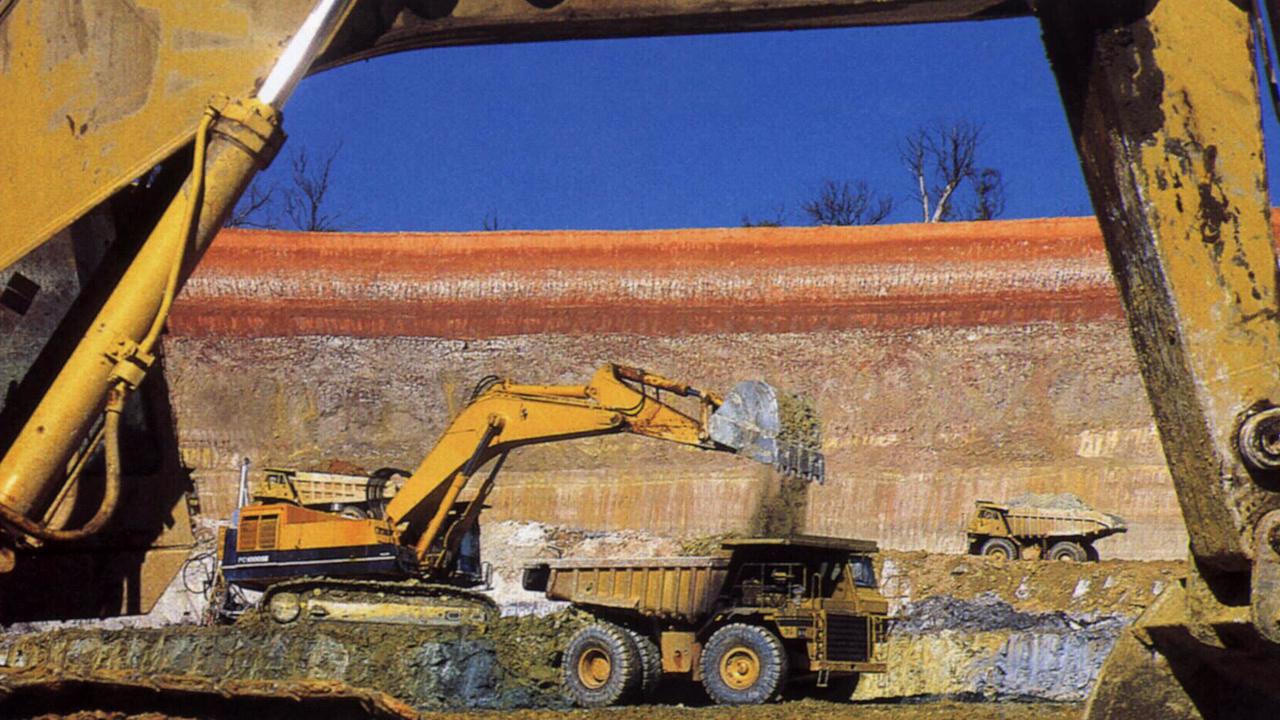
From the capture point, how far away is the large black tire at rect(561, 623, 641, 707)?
524 inches

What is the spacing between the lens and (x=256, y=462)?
25.1 m

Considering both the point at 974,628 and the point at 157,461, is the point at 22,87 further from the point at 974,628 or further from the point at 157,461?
the point at 974,628

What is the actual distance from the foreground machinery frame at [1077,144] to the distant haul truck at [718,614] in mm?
10135

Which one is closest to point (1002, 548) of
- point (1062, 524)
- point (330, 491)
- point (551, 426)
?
point (1062, 524)

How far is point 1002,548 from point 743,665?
10359mm

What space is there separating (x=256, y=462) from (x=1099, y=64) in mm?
23619

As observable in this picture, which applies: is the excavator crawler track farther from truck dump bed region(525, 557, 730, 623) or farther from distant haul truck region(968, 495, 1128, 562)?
distant haul truck region(968, 495, 1128, 562)

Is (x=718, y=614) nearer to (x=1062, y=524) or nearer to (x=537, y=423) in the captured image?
(x=537, y=423)

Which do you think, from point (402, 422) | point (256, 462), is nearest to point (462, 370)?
point (402, 422)

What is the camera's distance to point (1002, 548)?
2239 centimetres

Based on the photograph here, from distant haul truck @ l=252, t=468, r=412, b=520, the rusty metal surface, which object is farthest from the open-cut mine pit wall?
the rusty metal surface

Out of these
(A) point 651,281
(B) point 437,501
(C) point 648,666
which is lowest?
(C) point 648,666

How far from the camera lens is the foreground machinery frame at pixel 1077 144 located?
104 inches

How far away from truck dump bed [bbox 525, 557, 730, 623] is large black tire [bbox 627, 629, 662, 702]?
275mm
